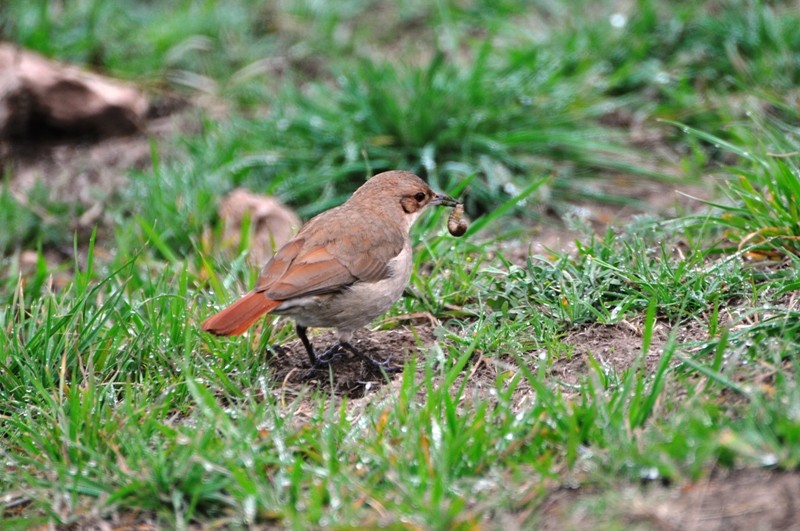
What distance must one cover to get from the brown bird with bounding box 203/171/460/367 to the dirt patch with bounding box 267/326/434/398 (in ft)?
0.24

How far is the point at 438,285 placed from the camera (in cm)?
512

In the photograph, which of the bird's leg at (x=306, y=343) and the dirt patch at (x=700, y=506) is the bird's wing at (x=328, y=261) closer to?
the bird's leg at (x=306, y=343)

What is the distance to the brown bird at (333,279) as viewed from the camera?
169 inches

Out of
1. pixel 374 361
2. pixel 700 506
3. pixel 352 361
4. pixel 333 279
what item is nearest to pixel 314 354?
pixel 352 361

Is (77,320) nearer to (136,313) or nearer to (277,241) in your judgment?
(136,313)

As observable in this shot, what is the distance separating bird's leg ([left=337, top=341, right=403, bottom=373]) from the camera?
4.53m

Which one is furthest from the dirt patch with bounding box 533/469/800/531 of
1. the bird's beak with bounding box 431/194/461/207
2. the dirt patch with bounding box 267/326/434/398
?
the bird's beak with bounding box 431/194/461/207

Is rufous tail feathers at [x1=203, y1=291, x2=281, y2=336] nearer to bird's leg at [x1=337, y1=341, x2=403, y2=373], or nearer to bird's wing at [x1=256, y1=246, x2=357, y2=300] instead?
bird's wing at [x1=256, y1=246, x2=357, y2=300]

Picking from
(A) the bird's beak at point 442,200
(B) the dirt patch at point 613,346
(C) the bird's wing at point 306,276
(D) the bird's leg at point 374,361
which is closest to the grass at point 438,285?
(B) the dirt patch at point 613,346

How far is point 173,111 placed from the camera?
804cm

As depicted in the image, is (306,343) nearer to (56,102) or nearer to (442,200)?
(442,200)

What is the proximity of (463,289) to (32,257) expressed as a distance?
10.0ft

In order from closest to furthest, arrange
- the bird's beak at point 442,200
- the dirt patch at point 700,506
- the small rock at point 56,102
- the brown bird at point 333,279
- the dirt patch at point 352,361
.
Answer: the dirt patch at point 700,506 < the brown bird at point 333,279 < the dirt patch at point 352,361 < the bird's beak at point 442,200 < the small rock at point 56,102

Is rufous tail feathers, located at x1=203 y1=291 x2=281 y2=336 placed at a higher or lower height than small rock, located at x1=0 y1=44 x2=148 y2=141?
lower
